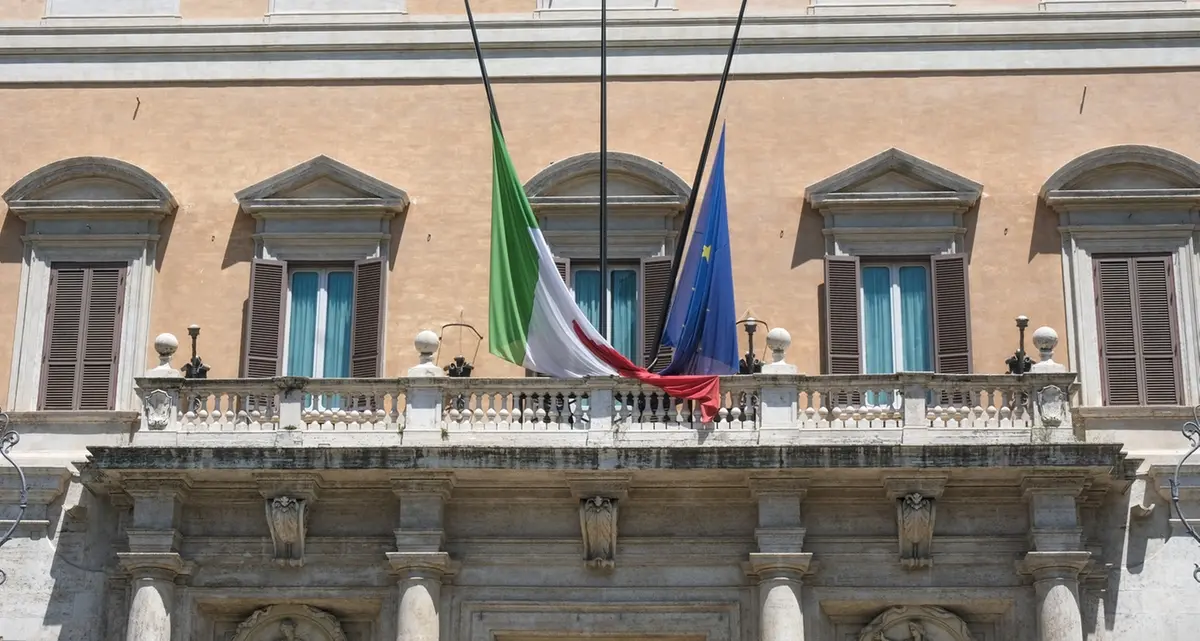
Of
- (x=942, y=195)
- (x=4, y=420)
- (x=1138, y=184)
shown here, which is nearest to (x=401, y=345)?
(x=4, y=420)

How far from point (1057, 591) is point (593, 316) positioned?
5.45 metres

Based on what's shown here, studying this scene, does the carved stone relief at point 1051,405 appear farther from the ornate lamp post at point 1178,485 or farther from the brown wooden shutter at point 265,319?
the brown wooden shutter at point 265,319

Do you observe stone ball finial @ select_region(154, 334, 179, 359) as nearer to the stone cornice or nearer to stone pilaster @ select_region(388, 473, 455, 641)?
stone pilaster @ select_region(388, 473, 455, 641)

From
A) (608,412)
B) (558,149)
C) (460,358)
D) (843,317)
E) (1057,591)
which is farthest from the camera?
(558,149)

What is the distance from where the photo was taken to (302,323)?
23.1 metres

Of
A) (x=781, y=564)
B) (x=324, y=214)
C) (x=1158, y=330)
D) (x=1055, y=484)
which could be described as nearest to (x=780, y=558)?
(x=781, y=564)

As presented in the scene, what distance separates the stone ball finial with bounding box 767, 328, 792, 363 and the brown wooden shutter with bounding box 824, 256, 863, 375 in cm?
126

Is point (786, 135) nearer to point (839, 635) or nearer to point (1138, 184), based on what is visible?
point (1138, 184)

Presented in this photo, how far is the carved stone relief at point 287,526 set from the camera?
20938mm

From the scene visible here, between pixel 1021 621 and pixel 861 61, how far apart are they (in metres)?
6.27

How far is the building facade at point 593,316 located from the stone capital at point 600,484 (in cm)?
14

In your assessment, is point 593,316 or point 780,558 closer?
point 780,558

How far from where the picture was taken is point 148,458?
68.2 feet

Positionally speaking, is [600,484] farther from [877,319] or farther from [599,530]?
[877,319]
